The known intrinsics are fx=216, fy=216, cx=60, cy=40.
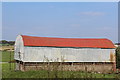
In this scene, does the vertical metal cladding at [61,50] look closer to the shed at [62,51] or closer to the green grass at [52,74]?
the shed at [62,51]

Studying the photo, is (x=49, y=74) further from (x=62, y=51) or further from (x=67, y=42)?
(x=67, y=42)

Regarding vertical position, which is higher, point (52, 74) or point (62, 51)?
point (52, 74)

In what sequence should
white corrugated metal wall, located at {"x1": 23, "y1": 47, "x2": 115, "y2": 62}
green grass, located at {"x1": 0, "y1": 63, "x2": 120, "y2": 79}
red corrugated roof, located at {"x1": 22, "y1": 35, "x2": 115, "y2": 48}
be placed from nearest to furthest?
green grass, located at {"x1": 0, "y1": 63, "x2": 120, "y2": 79} → white corrugated metal wall, located at {"x1": 23, "y1": 47, "x2": 115, "y2": 62} → red corrugated roof, located at {"x1": 22, "y1": 35, "x2": 115, "y2": 48}

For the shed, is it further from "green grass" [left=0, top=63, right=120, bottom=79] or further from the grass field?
"green grass" [left=0, top=63, right=120, bottom=79]

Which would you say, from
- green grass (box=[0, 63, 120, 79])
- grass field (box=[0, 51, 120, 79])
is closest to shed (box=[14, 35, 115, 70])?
grass field (box=[0, 51, 120, 79])

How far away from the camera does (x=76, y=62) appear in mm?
24734

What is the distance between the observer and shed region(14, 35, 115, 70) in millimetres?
23250

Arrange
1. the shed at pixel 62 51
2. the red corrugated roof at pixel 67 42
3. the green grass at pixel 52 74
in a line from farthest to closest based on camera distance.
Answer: the red corrugated roof at pixel 67 42 < the shed at pixel 62 51 < the green grass at pixel 52 74

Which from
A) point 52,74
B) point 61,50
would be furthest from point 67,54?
point 52,74

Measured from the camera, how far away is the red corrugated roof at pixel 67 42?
24.2 metres

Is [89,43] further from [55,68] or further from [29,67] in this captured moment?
[55,68]

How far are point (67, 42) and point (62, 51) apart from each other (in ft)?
6.84

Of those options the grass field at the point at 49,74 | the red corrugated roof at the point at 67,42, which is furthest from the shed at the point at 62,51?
the grass field at the point at 49,74

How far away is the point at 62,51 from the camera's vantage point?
2445 cm
